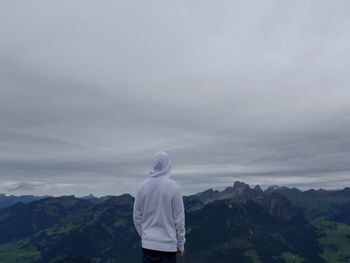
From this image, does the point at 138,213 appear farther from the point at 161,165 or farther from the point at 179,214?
the point at 161,165

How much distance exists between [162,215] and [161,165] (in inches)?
70.4

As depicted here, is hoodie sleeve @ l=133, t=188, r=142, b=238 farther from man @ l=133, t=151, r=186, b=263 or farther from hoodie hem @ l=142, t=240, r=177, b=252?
hoodie hem @ l=142, t=240, r=177, b=252

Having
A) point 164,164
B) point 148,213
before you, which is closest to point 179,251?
point 148,213

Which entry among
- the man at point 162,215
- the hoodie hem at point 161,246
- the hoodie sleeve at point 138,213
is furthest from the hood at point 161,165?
the hoodie hem at point 161,246

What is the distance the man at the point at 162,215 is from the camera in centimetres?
1480

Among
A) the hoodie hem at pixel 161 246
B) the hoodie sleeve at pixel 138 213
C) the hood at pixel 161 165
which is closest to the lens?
the hoodie hem at pixel 161 246

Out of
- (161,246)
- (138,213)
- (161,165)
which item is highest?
(161,165)

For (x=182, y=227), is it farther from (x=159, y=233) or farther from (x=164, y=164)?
(x=164, y=164)

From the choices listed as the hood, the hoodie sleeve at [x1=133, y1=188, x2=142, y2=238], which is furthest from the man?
the hoodie sleeve at [x1=133, y1=188, x2=142, y2=238]

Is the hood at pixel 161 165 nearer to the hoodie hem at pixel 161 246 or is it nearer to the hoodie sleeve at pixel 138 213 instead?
the hoodie sleeve at pixel 138 213

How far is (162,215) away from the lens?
14.9m

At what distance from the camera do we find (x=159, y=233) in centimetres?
1486

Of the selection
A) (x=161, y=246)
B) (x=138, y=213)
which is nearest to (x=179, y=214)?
(x=161, y=246)

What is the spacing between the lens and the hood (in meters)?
15.1
